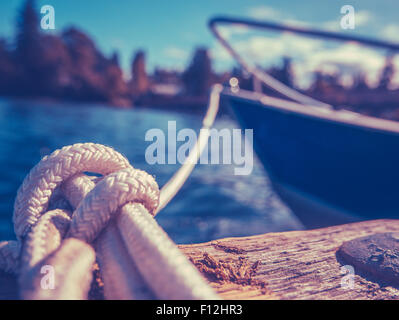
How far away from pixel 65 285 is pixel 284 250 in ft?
3.02

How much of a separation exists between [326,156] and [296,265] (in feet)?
9.89

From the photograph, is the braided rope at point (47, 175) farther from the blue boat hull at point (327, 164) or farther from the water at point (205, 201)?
the blue boat hull at point (327, 164)

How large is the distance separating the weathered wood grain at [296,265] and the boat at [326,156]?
2201 mm

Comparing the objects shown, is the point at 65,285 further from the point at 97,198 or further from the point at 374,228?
the point at 374,228

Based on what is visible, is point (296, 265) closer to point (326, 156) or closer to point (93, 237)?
point (93, 237)

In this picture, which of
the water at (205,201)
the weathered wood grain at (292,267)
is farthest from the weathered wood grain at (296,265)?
the water at (205,201)

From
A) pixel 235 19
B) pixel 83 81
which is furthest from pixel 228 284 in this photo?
pixel 83 81

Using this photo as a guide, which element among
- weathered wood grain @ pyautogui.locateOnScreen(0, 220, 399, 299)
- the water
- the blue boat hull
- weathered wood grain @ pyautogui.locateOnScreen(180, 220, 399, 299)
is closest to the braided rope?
weathered wood grain @ pyautogui.locateOnScreen(0, 220, 399, 299)

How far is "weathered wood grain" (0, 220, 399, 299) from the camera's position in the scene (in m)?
1.00

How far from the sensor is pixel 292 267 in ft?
3.85

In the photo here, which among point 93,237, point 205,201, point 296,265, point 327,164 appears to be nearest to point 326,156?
point 327,164

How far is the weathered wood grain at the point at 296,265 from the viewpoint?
1.01 metres

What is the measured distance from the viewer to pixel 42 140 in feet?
37.0

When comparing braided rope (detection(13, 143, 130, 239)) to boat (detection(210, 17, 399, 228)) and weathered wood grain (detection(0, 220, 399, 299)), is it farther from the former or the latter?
boat (detection(210, 17, 399, 228))
